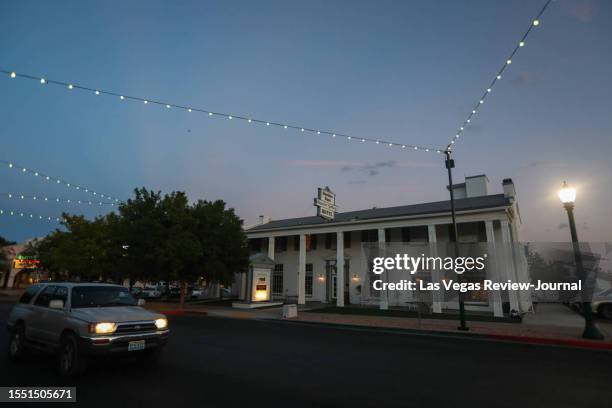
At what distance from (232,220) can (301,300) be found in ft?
28.3

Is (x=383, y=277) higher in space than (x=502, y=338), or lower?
higher

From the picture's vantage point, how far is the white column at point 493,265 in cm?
1833

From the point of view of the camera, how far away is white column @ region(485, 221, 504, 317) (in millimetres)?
18328

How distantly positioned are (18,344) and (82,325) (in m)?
2.87

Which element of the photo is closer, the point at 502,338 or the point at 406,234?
the point at 502,338

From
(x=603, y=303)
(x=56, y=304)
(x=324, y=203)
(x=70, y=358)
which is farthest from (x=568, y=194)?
(x=56, y=304)

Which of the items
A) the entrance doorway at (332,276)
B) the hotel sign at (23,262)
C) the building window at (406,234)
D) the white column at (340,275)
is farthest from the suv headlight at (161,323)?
the hotel sign at (23,262)

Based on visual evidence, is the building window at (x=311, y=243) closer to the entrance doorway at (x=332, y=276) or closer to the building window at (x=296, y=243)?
the building window at (x=296, y=243)

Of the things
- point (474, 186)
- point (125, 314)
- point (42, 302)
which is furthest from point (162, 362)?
point (474, 186)

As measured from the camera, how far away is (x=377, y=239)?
2641 centimetres

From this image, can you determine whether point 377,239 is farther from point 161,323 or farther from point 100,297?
point 100,297

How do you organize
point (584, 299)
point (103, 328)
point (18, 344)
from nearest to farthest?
point (103, 328)
point (18, 344)
point (584, 299)

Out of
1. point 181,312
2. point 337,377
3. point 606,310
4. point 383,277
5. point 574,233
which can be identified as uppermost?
point 574,233

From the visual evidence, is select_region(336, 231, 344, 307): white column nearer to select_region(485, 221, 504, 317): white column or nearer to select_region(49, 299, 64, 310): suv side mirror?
select_region(485, 221, 504, 317): white column
